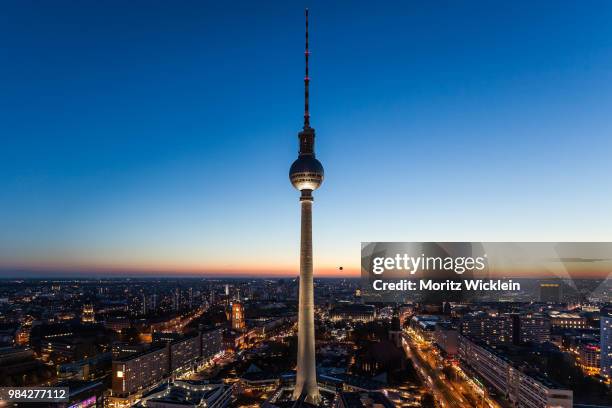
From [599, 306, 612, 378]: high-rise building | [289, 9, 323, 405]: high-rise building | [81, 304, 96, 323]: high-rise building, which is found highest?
[289, 9, 323, 405]: high-rise building

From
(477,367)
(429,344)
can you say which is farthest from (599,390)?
(429,344)

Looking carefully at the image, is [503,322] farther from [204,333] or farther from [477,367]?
[204,333]

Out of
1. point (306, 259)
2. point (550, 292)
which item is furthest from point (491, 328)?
point (550, 292)

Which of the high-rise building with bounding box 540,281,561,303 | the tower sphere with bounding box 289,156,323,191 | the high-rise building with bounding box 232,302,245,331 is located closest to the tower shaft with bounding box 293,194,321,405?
the tower sphere with bounding box 289,156,323,191

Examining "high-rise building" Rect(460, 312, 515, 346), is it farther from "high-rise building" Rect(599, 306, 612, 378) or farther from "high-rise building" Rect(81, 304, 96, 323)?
"high-rise building" Rect(81, 304, 96, 323)

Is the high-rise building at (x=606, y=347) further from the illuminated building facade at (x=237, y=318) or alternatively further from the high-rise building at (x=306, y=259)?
the illuminated building facade at (x=237, y=318)

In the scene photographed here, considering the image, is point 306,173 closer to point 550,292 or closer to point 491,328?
point 491,328

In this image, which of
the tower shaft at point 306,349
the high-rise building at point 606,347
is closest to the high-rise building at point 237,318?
the tower shaft at point 306,349
